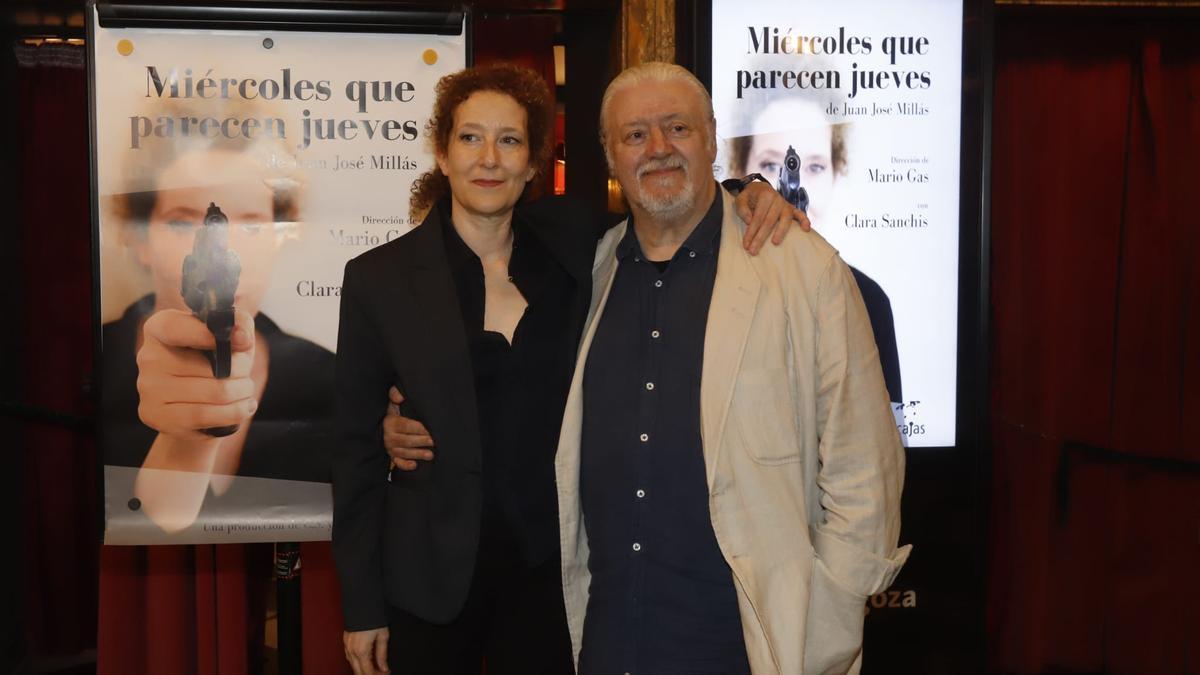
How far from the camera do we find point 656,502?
5.57 ft

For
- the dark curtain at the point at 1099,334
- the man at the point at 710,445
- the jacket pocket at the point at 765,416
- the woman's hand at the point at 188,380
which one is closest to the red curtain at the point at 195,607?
the woman's hand at the point at 188,380

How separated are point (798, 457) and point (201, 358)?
1561mm

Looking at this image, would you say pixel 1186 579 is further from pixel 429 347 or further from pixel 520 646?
pixel 429 347

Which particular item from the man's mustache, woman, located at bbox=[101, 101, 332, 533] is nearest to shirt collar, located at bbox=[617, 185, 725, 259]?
the man's mustache

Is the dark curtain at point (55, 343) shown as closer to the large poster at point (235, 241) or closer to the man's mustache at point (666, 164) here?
the large poster at point (235, 241)

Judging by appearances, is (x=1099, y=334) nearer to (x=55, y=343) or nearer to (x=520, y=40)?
(x=520, y=40)

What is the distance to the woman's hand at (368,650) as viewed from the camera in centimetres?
182

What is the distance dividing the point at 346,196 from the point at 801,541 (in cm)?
147

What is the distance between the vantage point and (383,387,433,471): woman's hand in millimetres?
1758

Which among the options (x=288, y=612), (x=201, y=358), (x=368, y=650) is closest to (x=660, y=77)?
(x=368, y=650)

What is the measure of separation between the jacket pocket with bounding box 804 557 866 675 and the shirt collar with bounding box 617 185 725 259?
0.59 m

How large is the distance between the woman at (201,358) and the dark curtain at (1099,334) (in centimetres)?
231

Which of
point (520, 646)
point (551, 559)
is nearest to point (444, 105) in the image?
point (551, 559)

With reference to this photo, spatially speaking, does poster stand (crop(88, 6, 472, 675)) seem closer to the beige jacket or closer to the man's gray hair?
the man's gray hair
